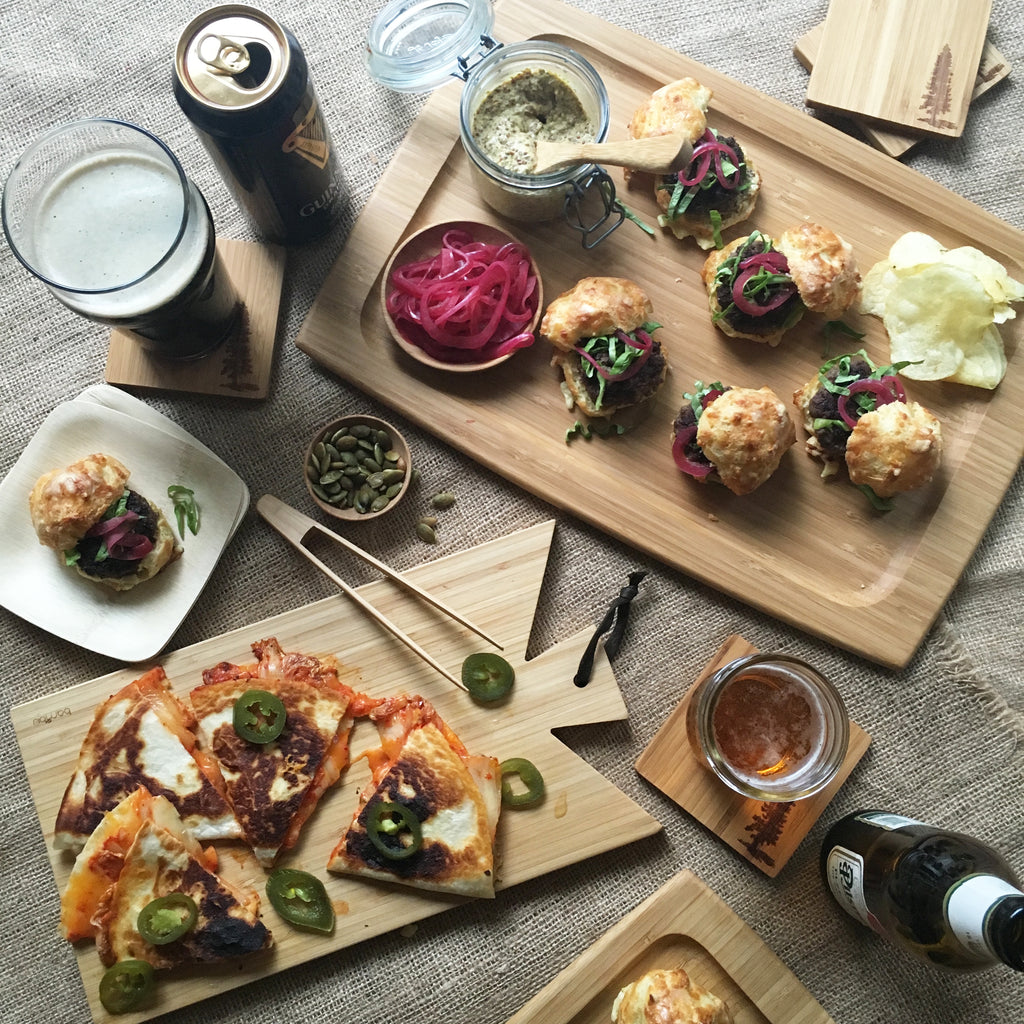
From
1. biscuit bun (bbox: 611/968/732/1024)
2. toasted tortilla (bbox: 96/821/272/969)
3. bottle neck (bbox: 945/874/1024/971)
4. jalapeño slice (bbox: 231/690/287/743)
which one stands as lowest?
toasted tortilla (bbox: 96/821/272/969)

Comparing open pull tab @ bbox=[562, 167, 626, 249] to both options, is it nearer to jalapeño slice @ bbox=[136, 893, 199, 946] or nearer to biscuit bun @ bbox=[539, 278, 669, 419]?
biscuit bun @ bbox=[539, 278, 669, 419]

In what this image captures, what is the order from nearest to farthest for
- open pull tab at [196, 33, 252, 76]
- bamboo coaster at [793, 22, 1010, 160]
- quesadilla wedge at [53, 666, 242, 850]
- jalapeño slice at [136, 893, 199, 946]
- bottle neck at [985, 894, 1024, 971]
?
1. bottle neck at [985, 894, 1024, 971]
2. open pull tab at [196, 33, 252, 76]
3. jalapeño slice at [136, 893, 199, 946]
4. quesadilla wedge at [53, 666, 242, 850]
5. bamboo coaster at [793, 22, 1010, 160]

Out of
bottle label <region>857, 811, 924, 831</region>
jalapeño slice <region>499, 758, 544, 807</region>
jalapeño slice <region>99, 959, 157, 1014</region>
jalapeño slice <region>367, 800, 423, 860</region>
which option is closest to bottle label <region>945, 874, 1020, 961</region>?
bottle label <region>857, 811, 924, 831</region>

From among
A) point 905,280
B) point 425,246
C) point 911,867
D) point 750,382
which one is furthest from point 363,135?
point 911,867

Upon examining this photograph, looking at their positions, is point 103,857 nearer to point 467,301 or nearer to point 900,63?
point 467,301

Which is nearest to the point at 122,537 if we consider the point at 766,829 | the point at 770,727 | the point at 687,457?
the point at 687,457

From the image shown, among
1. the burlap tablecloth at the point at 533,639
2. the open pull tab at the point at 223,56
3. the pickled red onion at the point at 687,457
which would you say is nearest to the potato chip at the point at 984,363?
the burlap tablecloth at the point at 533,639

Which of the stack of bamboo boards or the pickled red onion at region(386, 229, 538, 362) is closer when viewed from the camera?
the pickled red onion at region(386, 229, 538, 362)
